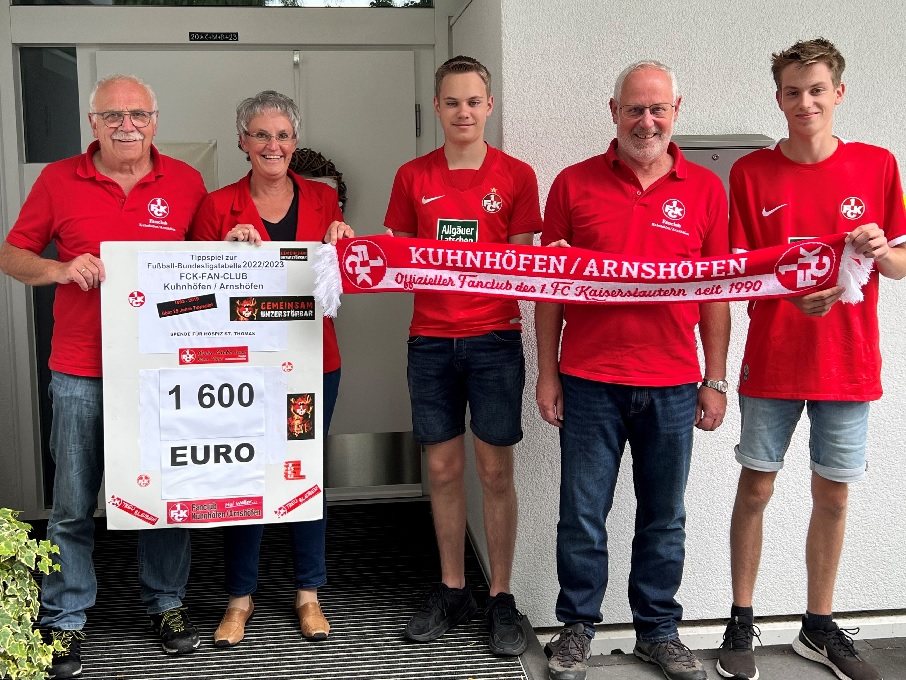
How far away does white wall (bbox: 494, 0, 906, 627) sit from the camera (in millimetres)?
3365

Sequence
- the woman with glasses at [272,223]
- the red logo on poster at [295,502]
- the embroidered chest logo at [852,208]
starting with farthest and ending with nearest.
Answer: the red logo on poster at [295,502] → the woman with glasses at [272,223] → the embroidered chest logo at [852,208]

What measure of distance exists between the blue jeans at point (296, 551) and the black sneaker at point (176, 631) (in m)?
0.19

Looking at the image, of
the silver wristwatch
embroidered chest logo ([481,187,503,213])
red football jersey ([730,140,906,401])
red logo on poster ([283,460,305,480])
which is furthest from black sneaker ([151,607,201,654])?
red football jersey ([730,140,906,401])

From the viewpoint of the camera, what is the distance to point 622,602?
3.71 metres

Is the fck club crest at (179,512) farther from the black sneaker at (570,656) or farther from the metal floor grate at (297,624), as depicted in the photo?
the black sneaker at (570,656)

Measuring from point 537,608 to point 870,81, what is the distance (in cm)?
244

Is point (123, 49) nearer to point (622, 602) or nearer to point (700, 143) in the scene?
point (700, 143)

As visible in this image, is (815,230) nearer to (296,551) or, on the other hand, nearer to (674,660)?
(674,660)

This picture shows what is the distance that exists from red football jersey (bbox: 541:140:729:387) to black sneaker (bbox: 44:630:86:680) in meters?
1.80

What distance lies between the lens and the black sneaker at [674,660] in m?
2.82

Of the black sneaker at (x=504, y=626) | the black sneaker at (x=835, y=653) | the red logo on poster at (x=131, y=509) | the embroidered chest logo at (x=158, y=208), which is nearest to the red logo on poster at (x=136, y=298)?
the embroidered chest logo at (x=158, y=208)

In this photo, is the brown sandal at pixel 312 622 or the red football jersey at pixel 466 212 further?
the brown sandal at pixel 312 622

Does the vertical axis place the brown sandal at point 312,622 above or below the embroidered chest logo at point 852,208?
below

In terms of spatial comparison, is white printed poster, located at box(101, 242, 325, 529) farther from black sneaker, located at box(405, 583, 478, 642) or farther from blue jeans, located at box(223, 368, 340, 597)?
black sneaker, located at box(405, 583, 478, 642)
